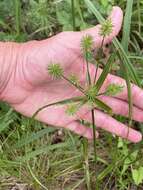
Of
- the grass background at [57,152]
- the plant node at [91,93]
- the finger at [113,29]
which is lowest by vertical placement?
the grass background at [57,152]

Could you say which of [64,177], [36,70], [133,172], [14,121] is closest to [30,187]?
[64,177]

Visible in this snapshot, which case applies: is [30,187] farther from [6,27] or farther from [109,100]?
[6,27]

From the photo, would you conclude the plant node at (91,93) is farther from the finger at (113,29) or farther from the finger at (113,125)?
the finger at (113,125)

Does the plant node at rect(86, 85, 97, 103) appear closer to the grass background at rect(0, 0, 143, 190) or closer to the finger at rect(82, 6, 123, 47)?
the finger at rect(82, 6, 123, 47)

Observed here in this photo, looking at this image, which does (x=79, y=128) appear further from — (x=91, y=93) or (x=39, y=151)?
(x=91, y=93)

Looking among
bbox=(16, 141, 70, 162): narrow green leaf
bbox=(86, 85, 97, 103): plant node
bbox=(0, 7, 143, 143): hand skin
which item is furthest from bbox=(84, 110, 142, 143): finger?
bbox=(86, 85, 97, 103): plant node

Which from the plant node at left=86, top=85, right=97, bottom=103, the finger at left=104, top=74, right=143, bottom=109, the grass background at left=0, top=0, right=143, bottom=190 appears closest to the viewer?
the plant node at left=86, top=85, right=97, bottom=103

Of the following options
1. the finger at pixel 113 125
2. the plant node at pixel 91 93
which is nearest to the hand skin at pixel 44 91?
the finger at pixel 113 125

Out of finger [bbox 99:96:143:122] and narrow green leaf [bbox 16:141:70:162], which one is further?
narrow green leaf [bbox 16:141:70:162]
